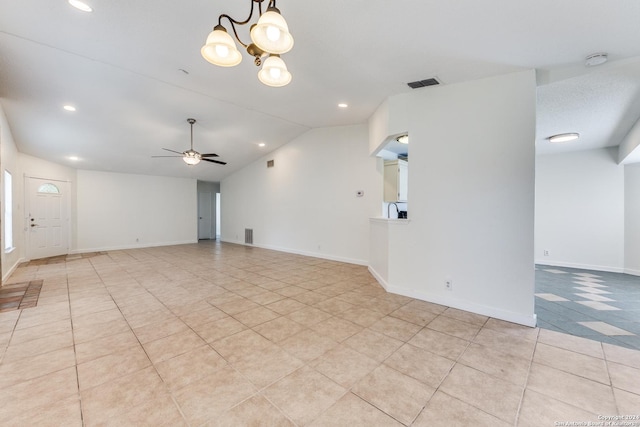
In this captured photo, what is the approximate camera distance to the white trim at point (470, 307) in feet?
9.00

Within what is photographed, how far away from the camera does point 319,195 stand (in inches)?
251

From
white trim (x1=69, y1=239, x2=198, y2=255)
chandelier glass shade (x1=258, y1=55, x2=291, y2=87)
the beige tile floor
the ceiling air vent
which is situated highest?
the ceiling air vent

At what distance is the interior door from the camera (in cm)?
1101

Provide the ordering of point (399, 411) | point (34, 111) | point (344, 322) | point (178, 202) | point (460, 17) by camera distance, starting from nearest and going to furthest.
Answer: point (399, 411), point (460, 17), point (344, 322), point (34, 111), point (178, 202)

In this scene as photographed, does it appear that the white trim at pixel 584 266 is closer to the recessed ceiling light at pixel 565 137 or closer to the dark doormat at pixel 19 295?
the recessed ceiling light at pixel 565 137

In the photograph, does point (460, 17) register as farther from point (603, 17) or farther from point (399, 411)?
point (399, 411)

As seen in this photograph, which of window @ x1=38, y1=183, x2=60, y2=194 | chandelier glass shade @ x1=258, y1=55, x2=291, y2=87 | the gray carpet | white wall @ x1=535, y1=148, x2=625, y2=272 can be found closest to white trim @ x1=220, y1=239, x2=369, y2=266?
the gray carpet

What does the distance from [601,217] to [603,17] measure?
5.37 metres

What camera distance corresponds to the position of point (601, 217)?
17.7ft

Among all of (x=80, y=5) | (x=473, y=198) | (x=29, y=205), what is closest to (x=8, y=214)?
(x=29, y=205)

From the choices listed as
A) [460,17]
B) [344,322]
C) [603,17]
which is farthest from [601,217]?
[344,322]

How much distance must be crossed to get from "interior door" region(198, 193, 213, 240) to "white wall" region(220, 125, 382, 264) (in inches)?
142

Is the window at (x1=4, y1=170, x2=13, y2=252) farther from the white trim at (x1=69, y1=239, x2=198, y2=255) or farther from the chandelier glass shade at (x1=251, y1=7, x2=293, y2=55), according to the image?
the chandelier glass shade at (x1=251, y1=7, x2=293, y2=55)

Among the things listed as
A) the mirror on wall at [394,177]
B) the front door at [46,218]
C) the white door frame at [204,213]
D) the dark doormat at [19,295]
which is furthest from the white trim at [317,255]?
the front door at [46,218]
